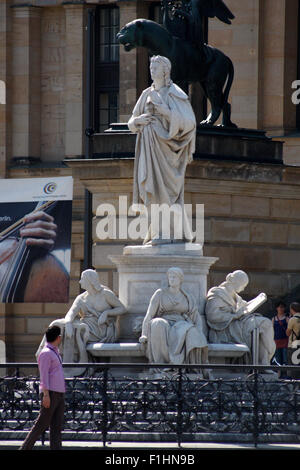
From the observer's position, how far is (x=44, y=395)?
2456 cm

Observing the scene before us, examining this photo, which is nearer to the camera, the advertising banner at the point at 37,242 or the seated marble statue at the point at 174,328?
the seated marble statue at the point at 174,328

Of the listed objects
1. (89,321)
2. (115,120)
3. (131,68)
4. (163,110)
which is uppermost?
(131,68)

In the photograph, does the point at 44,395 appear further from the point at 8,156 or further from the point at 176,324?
the point at 8,156

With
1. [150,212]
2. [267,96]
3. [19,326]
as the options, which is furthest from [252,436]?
[19,326]

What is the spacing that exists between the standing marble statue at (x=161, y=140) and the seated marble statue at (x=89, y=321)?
111 centimetres

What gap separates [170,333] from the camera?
27.8 meters

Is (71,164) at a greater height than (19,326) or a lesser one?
greater

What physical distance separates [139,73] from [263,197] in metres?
13.8

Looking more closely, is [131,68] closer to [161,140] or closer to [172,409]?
[161,140]

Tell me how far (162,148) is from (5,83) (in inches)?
1166

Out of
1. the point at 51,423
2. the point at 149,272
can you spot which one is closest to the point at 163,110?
the point at 149,272

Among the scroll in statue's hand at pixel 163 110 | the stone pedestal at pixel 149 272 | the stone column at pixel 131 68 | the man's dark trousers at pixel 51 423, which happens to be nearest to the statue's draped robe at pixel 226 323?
the stone pedestal at pixel 149 272

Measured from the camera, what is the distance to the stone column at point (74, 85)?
5738cm

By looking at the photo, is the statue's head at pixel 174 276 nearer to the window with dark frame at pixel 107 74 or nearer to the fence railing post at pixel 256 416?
the fence railing post at pixel 256 416
